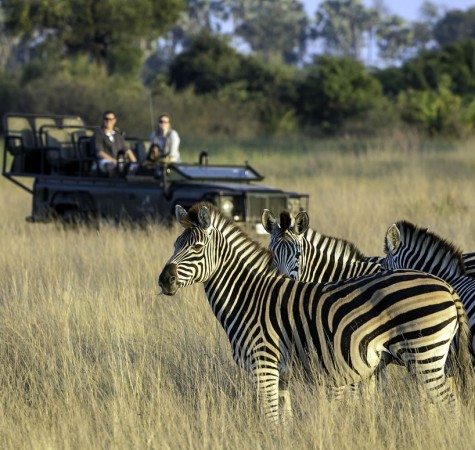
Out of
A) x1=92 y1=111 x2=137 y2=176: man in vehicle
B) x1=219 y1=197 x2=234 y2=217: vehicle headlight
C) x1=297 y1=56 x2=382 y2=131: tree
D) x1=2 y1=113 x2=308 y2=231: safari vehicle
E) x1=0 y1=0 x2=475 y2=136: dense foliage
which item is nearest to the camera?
x1=219 y1=197 x2=234 y2=217: vehicle headlight

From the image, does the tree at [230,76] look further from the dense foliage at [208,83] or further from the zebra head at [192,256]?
the zebra head at [192,256]

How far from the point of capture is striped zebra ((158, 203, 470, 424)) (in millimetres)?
5426

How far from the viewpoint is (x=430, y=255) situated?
6891mm

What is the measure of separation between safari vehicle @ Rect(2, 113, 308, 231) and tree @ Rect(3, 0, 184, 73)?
30.5 metres

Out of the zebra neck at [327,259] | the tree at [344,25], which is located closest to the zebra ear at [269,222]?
the zebra neck at [327,259]

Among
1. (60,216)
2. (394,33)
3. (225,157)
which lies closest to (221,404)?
(60,216)

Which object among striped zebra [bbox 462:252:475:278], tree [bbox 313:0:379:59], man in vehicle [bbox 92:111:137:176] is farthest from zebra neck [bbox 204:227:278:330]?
tree [bbox 313:0:379:59]

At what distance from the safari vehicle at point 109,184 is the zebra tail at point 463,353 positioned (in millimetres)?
8269

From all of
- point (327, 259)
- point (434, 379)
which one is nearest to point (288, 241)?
point (327, 259)

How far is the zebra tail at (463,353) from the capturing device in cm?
556

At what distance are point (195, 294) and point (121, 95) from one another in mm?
30784

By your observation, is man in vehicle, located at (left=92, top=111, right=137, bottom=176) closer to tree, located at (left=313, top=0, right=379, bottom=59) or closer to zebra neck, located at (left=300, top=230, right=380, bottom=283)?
zebra neck, located at (left=300, top=230, right=380, bottom=283)

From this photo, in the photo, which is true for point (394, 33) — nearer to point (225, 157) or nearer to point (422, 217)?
point (225, 157)

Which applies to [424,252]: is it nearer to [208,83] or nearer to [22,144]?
[22,144]
